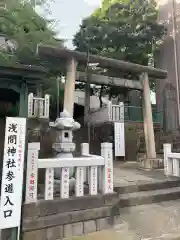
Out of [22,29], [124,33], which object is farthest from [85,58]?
[124,33]

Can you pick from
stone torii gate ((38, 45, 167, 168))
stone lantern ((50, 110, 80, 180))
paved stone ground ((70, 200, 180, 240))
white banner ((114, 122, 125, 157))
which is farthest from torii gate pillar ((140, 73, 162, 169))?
stone lantern ((50, 110, 80, 180))

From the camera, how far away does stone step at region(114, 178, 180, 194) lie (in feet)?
16.1

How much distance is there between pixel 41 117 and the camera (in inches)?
392

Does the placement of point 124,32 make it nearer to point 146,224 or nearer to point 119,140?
point 119,140

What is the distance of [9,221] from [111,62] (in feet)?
20.9

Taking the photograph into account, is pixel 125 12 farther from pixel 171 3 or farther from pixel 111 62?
pixel 111 62

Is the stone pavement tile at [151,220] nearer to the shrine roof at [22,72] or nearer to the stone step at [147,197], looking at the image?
the stone step at [147,197]

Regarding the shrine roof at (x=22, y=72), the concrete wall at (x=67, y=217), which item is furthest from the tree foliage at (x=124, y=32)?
the concrete wall at (x=67, y=217)

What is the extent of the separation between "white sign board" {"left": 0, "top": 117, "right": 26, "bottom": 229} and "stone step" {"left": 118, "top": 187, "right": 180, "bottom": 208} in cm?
237

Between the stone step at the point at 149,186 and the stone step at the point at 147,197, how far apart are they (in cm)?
8

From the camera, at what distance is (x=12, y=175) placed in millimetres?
3027

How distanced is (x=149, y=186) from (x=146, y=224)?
1.49 m

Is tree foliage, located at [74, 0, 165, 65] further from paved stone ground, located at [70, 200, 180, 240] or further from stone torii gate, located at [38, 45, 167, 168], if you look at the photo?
paved stone ground, located at [70, 200, 180, 240]

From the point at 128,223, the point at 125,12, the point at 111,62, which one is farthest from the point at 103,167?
the point at 125,12
